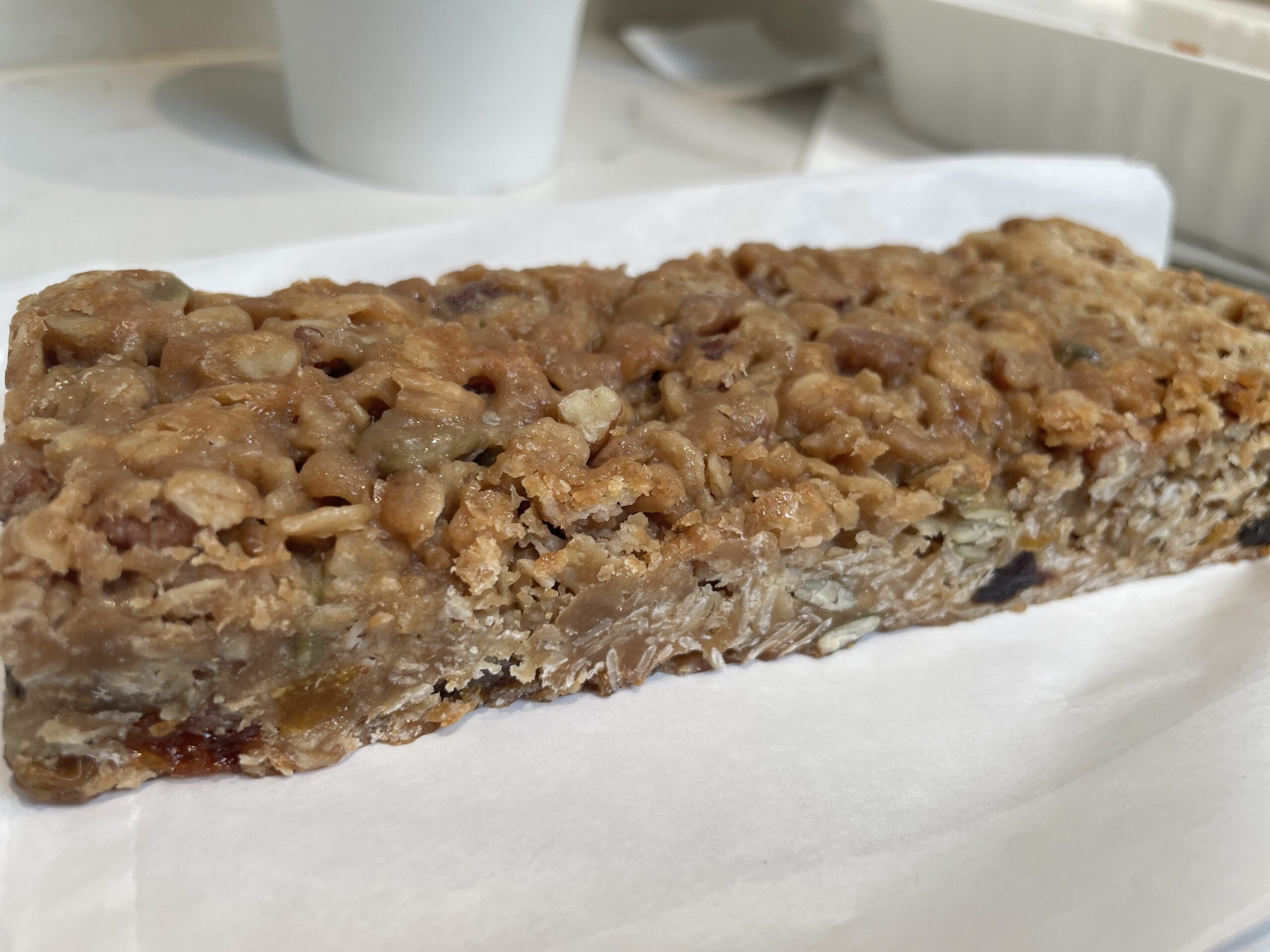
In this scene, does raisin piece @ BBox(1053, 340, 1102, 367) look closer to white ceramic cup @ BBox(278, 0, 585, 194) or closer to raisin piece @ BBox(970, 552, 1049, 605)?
raisin piece @ BBox(970, 552, 1049, 605)

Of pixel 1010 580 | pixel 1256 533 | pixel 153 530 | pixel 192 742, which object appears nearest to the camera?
pixel 153 530

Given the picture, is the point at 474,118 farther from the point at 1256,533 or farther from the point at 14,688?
the point at 1256,533

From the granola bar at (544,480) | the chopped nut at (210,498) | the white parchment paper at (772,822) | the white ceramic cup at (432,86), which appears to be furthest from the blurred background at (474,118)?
the white parchment paper at (772,822)

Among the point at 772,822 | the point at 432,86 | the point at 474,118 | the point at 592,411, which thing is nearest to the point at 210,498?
the point at 592,411

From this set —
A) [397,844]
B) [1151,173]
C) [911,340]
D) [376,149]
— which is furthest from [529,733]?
[1151,173]

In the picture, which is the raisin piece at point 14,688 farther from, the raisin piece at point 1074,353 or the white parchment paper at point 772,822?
the raisin piece at point 1074,353

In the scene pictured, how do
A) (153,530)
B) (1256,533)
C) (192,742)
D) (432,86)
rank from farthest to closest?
(432,86), (1256,533), (192,742), (153,530)

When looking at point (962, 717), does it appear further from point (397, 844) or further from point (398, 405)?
point (398, 405)
